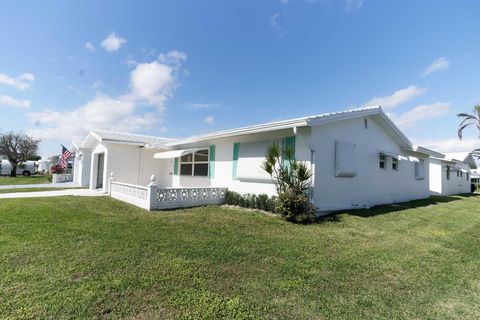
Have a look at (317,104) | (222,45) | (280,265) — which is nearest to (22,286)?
(280,265)

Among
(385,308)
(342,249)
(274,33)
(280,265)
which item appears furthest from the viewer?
(274,33)

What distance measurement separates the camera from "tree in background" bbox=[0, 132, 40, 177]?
42.9 meters

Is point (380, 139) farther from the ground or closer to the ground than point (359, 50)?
closer to the ground

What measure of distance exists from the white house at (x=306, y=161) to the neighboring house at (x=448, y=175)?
5.73 meters

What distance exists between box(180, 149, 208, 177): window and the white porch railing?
306 cm

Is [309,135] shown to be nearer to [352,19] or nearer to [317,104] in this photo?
[352,19]

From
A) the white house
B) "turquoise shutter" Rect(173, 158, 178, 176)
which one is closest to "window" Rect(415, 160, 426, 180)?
the white house

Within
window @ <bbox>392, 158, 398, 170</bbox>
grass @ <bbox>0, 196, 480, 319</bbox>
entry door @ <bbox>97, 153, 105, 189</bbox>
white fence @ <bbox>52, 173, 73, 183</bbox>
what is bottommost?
grass @ <bbox>0, 196, 480, 319</bbox>

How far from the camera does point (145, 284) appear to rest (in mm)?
4250

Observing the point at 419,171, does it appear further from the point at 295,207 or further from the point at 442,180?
the point at 295,207

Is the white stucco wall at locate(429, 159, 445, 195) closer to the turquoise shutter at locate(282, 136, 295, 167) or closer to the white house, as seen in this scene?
the white house

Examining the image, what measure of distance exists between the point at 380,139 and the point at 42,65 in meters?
20.4

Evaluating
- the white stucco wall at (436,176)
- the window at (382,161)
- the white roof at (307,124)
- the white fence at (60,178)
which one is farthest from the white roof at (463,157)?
the white fence at (60,178)

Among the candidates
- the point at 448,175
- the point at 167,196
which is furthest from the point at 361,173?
the point at 448,175
